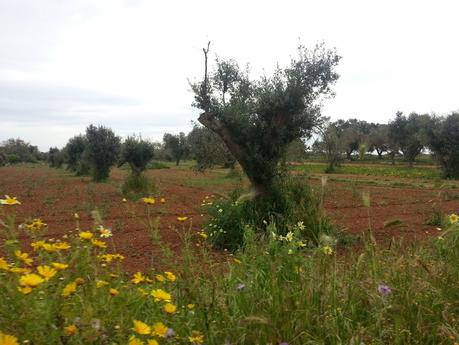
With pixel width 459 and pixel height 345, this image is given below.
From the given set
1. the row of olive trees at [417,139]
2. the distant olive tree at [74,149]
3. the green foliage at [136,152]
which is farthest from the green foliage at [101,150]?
the distant olive tree at [74,149]

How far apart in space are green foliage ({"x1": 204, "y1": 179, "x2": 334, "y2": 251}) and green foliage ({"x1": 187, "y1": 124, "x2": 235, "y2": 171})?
12.0 metres

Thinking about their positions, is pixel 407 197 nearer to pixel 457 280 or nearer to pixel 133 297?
pixel 457 280

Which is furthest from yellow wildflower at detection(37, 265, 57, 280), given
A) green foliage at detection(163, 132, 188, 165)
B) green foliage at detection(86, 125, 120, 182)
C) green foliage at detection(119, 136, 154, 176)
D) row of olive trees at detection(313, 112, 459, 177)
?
green foliage at detection(163, 132, 188, 165)

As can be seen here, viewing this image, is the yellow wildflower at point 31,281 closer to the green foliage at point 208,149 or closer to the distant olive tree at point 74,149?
the green foliage at point 208,149

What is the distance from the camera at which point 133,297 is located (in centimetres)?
240

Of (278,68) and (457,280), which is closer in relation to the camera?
(457,280)

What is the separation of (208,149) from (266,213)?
14833mm

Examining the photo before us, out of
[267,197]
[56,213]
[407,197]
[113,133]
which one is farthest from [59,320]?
[113,133]

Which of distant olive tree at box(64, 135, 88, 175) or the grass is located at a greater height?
distant olive tree at box(64, 135, 88, 175)

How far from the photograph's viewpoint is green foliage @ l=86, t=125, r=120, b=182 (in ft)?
91.9

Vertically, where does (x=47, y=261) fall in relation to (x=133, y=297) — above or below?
above

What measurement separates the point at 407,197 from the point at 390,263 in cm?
1421

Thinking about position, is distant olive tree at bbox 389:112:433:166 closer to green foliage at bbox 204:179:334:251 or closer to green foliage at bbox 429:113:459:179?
green foliage at bbox 429:113:459:179

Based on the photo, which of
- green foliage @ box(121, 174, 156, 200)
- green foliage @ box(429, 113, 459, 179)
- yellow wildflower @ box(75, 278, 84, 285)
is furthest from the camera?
green foliage @ box(429, 113, 459, 179)
